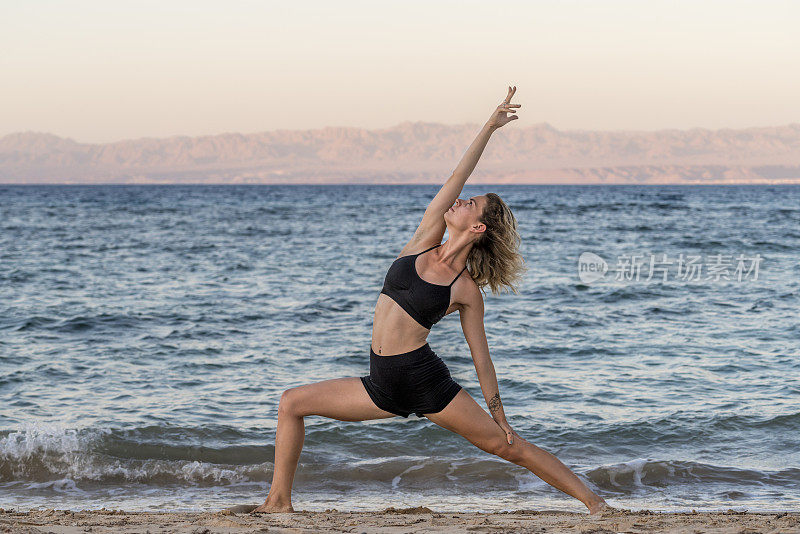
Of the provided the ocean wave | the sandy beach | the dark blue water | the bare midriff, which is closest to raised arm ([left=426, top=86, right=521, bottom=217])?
the bare midriff

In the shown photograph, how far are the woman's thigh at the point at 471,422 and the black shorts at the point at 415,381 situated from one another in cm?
4

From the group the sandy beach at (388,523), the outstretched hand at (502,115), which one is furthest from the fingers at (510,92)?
the sandy beach at (388,523)

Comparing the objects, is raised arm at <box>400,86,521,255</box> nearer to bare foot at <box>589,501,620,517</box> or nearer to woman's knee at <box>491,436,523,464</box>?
woman's knee at <box>491,436,523,464</box>

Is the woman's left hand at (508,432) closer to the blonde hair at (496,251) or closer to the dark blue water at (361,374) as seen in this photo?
the blonde hair at (496,251)

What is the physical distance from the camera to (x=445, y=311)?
4344mm

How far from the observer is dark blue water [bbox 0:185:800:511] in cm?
677

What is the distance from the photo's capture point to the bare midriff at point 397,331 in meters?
4.31

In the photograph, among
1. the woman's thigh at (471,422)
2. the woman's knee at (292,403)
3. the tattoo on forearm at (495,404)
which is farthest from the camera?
the woman's knee at (292,403)

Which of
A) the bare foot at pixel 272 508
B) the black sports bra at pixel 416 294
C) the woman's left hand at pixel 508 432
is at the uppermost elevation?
the black sports bra at pixel 416 294

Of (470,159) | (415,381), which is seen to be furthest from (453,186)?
(415,381)

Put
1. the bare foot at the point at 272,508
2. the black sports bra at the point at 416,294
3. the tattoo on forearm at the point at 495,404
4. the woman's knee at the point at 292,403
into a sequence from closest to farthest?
the black sports bra at the point at 416,294
the tattoo on forearm at the point at 495,404
the woman's knee at the point at 292,403
the bare foot at the point at 272,508

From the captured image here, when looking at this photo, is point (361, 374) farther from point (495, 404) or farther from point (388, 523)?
point (495, 404)

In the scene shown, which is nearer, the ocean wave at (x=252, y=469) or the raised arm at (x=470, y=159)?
the raised arm at (x=470, y=159)

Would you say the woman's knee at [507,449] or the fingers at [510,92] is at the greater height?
the fingers at [510,92]
